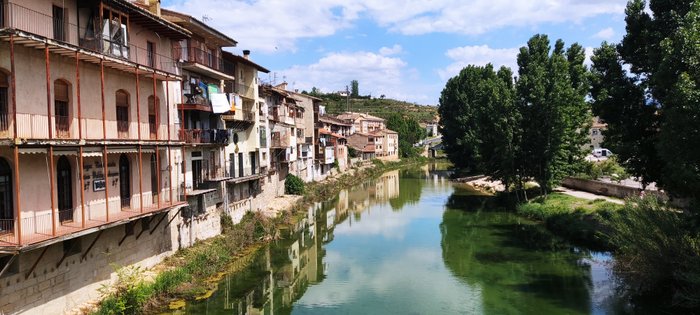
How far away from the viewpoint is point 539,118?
125 ft

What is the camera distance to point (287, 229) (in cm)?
3331

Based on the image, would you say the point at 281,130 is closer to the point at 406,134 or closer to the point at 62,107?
the point at 62,107

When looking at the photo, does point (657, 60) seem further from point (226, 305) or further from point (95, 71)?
point (95, 71)

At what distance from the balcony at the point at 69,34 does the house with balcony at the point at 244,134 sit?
377 inches

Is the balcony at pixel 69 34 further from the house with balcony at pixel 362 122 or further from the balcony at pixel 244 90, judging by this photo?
the house with balcony at pixel 362 122

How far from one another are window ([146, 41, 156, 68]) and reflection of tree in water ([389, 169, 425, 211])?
28885 millimetres

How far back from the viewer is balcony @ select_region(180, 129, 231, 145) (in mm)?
24866

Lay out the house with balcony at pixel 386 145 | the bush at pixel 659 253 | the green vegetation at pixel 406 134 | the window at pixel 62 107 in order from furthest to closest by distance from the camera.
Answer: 1. the green vegetation at pixel 406 134
2. the house with balcony at pixel 386 145
3. the bush at pixel 659 253
4. the window at pixel 62 107

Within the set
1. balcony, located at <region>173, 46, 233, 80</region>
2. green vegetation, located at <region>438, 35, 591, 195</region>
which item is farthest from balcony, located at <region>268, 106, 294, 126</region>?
green vegetation, located at <region>438, 35, 591, 195</region>

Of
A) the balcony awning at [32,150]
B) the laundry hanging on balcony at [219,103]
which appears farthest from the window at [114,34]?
the laundry hanging on balcony at [219,103]

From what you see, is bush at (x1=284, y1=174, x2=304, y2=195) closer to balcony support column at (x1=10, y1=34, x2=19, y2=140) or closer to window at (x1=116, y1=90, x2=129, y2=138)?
window at (x1=116, y1=90, x2=129, y2=138)

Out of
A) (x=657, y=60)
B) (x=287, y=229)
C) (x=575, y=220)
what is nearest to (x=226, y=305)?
(x=287, y=229)

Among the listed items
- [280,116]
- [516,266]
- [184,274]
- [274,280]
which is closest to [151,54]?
[184,274]

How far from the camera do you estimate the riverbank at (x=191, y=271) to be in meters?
16.3
